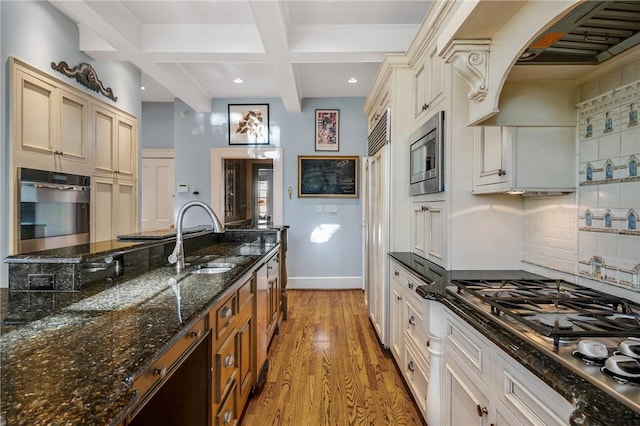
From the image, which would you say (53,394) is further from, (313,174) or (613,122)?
(313,174)

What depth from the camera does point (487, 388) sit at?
3.55ft

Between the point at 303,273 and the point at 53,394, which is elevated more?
the point at 53,394

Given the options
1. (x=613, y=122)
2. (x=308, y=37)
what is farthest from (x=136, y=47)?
(x=613, y=122)

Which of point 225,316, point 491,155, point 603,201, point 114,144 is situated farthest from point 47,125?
point 603,201

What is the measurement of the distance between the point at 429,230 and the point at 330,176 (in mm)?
2877

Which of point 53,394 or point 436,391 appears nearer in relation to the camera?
point 53,394

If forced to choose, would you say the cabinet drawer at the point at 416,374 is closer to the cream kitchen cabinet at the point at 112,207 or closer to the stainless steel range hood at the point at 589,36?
the stainless steel range hood at the point at 589,36

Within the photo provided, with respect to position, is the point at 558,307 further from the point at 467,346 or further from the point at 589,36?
the point at 589,36

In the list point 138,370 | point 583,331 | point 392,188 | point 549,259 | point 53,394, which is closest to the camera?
point 53,394

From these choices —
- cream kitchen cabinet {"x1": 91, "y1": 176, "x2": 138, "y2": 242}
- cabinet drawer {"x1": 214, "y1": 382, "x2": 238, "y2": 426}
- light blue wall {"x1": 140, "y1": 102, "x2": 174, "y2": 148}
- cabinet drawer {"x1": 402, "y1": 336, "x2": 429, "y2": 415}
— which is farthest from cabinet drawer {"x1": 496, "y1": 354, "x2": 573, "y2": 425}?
light blue wall {"x1": 140, "y1": 102, "x2": 174, "y2": 148}

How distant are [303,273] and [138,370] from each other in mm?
4376

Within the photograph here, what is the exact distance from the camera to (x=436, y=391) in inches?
58.6

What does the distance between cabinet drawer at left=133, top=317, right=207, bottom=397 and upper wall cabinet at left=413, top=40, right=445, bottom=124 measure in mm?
1830

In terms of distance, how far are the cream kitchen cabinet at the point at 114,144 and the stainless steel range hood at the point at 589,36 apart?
11.7 ft
